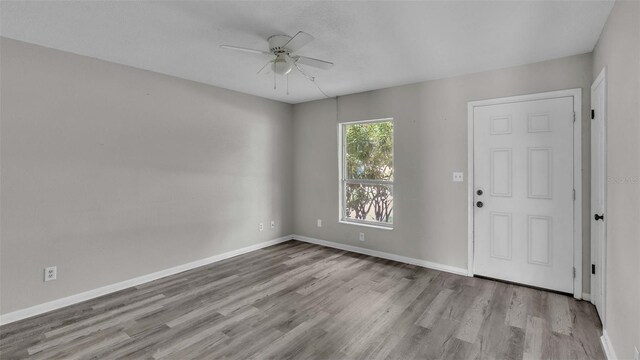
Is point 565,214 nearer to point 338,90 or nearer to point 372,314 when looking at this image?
point 372,314

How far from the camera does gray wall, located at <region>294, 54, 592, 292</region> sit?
3135 millimetres

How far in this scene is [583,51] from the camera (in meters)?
2.91

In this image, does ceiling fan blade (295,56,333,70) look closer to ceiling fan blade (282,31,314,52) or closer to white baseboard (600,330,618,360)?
ceiling fan blade (282,31,314,52)

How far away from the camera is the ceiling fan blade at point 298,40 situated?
2377mm

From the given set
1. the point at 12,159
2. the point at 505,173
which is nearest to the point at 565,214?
the point at 505,173

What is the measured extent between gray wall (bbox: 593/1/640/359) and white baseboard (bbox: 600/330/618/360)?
6cm

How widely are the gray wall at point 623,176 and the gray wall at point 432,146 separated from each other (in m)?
0.87

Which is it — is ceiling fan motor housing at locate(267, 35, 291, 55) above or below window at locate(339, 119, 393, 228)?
above

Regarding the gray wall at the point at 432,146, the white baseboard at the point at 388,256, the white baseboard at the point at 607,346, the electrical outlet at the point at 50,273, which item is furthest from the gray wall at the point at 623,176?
the electrical outlet at the point at 50,273

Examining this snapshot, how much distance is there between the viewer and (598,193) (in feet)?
8.91

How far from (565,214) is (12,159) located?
522 cm

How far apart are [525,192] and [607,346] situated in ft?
5.19

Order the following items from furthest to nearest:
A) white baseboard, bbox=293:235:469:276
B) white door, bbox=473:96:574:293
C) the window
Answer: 1. the window
2. white baseboard, bbox=293:235:469:276
3. white door, bbox=473:96:574:293

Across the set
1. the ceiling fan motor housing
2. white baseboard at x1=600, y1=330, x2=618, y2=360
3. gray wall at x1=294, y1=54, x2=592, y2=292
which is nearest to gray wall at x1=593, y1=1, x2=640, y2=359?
white baseboard at x1=600, y1=330, x2=618, y2=360
